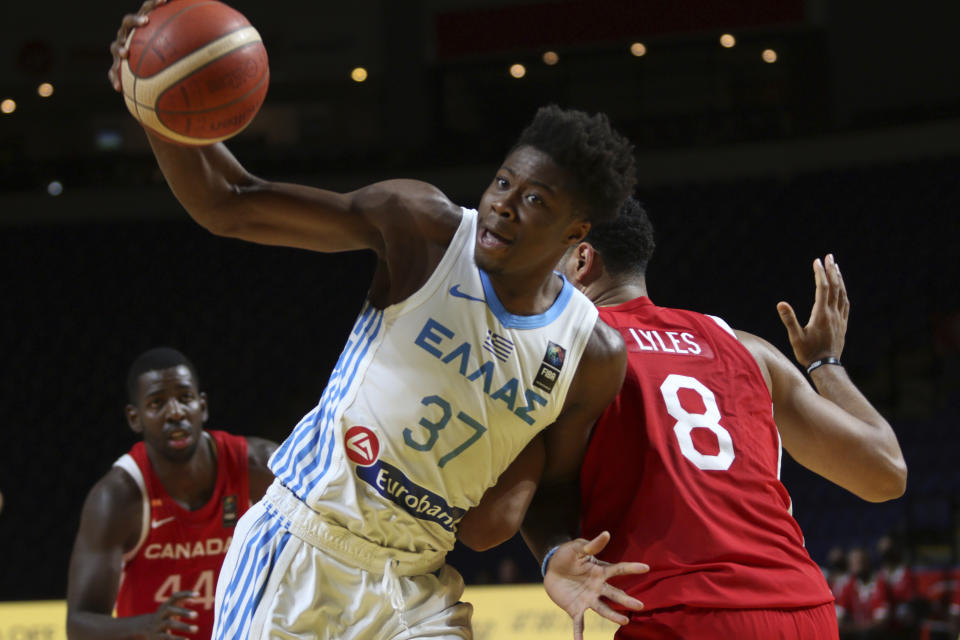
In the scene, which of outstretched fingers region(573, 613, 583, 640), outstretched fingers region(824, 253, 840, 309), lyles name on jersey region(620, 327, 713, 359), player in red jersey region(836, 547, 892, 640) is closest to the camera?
outstretched fingers region(573, 613, 583, 640)

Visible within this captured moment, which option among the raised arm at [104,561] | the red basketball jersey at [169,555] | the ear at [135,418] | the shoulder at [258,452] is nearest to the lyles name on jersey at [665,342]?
the raised arm at [104,561]

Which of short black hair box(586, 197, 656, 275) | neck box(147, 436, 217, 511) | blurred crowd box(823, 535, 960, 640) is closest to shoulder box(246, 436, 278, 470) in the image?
neck box(147, 436, 217, 511)

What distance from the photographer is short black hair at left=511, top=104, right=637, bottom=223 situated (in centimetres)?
238

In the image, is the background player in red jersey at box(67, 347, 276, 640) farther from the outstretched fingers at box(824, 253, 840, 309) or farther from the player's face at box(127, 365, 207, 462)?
the outstretched fingers at box(824, 253, 840, 309)

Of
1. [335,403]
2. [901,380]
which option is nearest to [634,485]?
→ [335,403]

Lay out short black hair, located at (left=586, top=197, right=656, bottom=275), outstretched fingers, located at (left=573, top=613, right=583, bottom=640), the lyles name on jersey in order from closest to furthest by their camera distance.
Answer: outstretched fingers, located at (left=573, top=613, right=583, bottom=640), the lyles name on jersey, short black hair, located at (left=586, top=197, right=656, bottom=275)

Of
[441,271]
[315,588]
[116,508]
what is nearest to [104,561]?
[116,508]

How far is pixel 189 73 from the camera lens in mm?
2275

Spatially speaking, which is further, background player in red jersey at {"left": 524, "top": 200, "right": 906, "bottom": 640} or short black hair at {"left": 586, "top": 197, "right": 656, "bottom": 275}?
short black hair at {"left": 586, "top": 197, "right": 656, "bottom": 275}

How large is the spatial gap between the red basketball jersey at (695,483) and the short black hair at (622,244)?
0.31m

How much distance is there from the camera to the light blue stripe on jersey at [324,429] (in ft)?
8.12

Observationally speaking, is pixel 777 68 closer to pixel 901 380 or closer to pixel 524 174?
pixel 901 380

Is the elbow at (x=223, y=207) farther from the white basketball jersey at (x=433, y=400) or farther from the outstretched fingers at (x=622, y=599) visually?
the outstretched fingers at (x=622, y=599)

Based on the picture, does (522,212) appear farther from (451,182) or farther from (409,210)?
(451,182)
